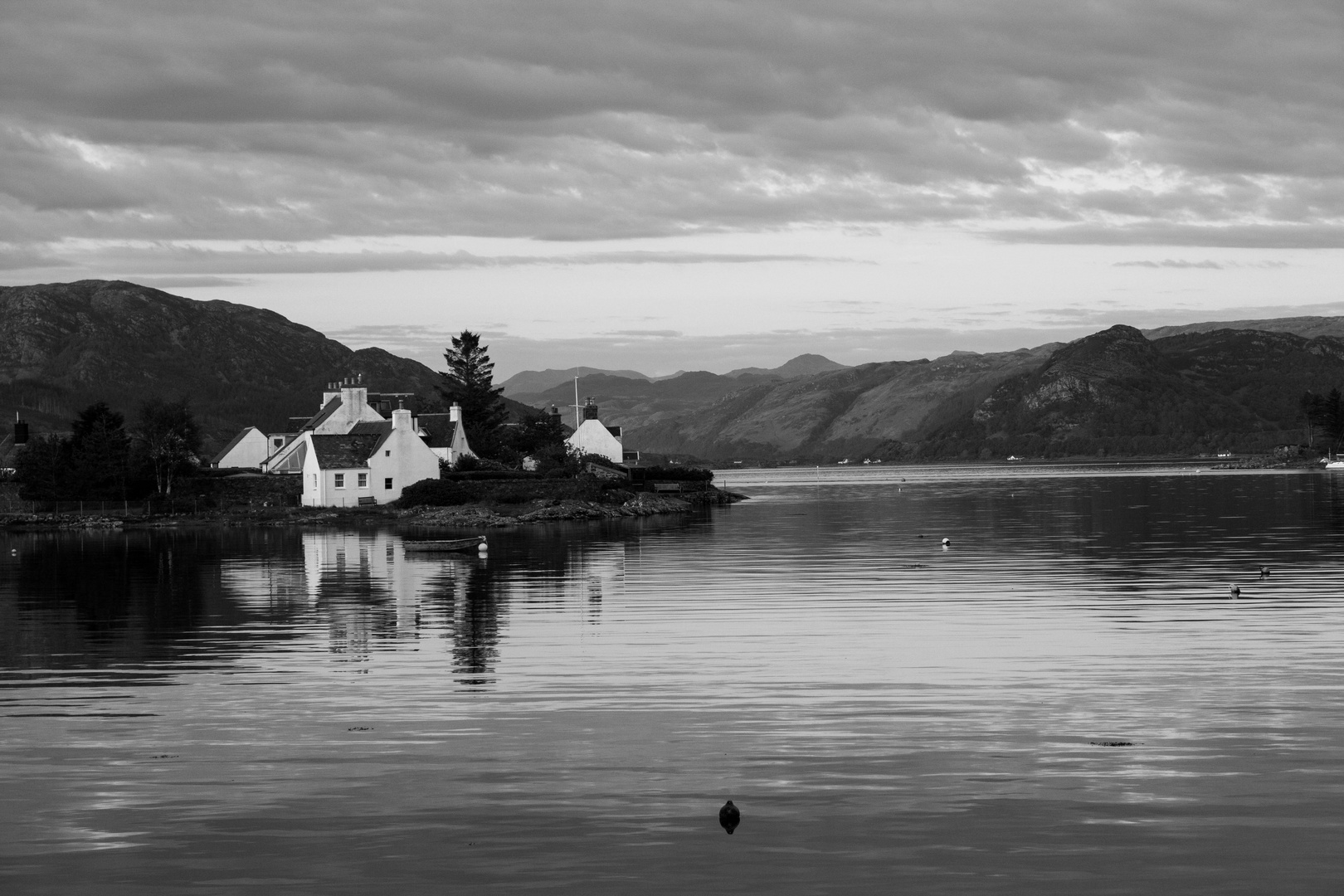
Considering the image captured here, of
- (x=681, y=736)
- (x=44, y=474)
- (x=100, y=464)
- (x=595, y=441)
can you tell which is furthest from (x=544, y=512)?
(x=681, y=736)

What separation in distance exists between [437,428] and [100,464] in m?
28.9

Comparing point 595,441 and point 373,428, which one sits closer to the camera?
point 373,428

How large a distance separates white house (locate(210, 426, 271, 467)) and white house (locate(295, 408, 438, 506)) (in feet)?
82.5

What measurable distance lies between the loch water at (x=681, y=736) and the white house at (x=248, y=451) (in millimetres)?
85353

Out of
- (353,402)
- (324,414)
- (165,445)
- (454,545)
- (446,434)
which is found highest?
(353,402)

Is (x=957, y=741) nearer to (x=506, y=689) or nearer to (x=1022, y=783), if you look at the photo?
(x=1022, y=783)

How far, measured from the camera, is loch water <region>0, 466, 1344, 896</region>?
15.7 metres

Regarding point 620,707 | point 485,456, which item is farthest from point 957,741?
point 485,456

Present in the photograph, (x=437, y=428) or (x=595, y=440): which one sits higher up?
(x=437, y=428)

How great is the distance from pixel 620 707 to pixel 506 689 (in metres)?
3.22

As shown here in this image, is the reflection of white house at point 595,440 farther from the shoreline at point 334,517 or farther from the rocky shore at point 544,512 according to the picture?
the shoreline at point 334,517

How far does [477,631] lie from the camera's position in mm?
37844

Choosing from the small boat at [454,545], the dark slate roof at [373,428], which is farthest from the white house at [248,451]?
the small boat at [454,545]

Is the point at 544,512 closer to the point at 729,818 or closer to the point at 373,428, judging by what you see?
the point at 373,428
